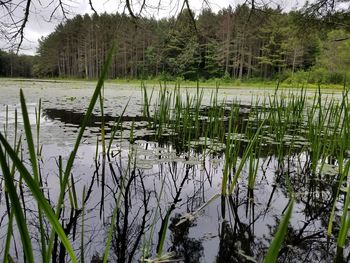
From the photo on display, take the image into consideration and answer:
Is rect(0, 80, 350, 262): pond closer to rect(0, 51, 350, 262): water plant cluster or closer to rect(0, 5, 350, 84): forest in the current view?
rect(0, 51, 350, 262): water plant cluster

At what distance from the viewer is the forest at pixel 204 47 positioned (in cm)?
330

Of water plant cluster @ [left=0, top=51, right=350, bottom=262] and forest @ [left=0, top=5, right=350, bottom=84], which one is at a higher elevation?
forest @ [left=0, top=5, right=350, bottom=84]

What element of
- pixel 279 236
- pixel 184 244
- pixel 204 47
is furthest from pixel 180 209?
pixel 204 47

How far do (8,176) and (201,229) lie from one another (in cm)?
119

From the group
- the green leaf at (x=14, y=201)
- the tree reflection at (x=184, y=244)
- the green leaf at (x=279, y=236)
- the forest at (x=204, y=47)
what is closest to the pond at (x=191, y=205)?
the tree reflection at (x=184, y=244)

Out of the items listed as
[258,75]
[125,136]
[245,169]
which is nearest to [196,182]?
[245,169]

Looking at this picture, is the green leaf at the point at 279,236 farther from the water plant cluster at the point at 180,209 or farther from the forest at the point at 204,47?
the forest at the point at 204,47

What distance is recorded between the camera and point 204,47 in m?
12.6

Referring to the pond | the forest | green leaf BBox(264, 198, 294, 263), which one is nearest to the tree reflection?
the pond

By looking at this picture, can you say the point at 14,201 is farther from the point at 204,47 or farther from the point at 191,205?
the point at 204,47

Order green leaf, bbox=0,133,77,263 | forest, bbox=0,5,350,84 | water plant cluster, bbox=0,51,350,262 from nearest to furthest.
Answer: green leaf, bbox=0,133,77,263
water plant cluster, bbox=0,51,350,262
forest, bbox=0,5,350,84

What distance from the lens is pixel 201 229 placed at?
4.77 ft

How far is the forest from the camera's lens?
130 inches

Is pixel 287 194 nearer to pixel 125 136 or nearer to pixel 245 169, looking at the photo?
pixel 245 169
